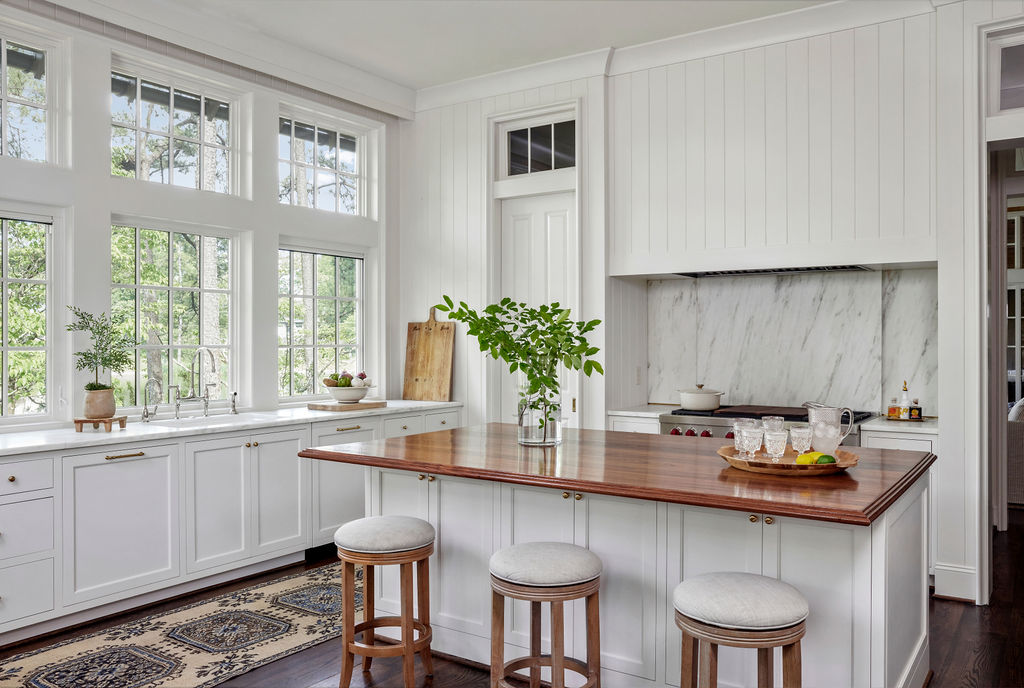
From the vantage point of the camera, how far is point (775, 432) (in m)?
2.54

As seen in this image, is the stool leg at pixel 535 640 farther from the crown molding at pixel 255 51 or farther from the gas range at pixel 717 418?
the crown molding at pixel 255 51

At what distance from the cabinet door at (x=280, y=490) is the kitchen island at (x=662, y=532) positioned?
1230mm

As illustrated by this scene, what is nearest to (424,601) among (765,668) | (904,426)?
(765,668)

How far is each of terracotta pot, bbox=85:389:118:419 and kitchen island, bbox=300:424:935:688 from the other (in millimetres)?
1547

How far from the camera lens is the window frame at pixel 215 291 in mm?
4441

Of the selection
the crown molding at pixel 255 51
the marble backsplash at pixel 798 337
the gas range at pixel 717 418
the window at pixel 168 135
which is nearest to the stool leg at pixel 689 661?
the gas range at pixel 717 418

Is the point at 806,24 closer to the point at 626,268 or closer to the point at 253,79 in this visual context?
the point at 626,268

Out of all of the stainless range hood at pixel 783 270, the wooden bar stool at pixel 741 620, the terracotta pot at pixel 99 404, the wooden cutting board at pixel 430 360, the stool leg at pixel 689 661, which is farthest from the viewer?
the wooden cutting board at pixel 430 360

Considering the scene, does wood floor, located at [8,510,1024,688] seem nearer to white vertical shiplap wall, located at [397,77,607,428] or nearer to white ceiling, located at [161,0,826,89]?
white vertical shiplap wall, located at [397,77,607,428]

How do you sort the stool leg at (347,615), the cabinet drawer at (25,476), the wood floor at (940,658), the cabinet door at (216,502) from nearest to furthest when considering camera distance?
the stool leg at (347,615) → the wood floor at (940,658) → the cabinet drawer at (25,476) → the cabinet door at (216,502)

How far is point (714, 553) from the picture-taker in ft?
8.52

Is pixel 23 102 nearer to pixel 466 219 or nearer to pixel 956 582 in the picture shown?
pixel 466 219

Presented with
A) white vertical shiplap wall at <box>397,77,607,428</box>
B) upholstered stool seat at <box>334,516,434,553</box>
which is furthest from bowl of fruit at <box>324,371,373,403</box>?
upholstered stool seat at <box>334,516,434,553</box>

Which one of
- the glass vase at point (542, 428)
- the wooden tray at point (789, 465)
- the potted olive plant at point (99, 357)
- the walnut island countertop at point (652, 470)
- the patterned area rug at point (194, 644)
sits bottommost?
the patterned area rug at point (194, 644)
